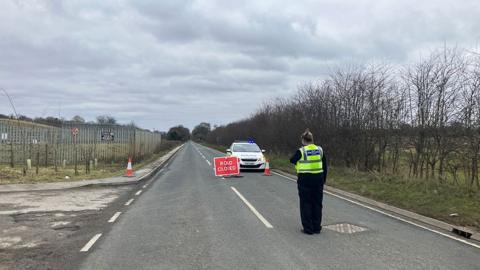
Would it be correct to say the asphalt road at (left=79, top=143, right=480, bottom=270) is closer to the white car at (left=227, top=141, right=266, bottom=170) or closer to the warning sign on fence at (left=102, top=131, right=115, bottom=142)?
the white car at (left=227, top=141, right=266, bottom=170)

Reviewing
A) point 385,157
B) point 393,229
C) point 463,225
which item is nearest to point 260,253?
point 393,229

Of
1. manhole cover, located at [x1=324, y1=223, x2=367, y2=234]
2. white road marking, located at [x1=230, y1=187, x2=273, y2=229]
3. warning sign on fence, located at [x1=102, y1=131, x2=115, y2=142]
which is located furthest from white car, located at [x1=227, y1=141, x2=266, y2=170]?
manhole cover, located at [x1=324, y1=223, x2=367, y2=234]

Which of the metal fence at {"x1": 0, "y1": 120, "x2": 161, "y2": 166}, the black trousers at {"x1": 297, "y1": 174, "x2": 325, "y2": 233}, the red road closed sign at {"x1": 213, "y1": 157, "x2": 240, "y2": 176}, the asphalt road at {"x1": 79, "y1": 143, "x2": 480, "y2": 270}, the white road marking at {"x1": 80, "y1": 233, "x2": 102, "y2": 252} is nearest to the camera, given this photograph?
the asphalt road at {"x1": 79, "y1": 143, "x2": 480, "y2": 270}

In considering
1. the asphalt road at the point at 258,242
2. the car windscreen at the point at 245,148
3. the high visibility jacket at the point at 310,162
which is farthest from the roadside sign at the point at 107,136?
the high visibility jacket at the point at 310,162

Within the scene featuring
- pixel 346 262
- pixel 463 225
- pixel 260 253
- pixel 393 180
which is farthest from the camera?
pixel 393 180

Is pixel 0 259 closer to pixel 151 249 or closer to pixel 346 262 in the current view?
pixel 151 249

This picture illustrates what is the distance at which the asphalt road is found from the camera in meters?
6.24

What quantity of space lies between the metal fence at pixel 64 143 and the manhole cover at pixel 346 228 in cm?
1783

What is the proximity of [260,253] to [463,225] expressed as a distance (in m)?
5.16

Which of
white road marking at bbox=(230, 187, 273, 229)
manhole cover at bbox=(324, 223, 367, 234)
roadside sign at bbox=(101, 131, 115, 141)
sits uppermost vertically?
roadside sign at bbox=(101, 131, 115, 141)

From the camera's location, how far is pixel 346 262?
20.6 ft

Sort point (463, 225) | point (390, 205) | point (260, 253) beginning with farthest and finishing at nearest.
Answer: point (390, 205), point (463, 225), point (260, 253)

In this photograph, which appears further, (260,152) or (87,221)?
(260,152)

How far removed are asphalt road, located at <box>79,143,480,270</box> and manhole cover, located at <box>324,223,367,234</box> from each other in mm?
155
